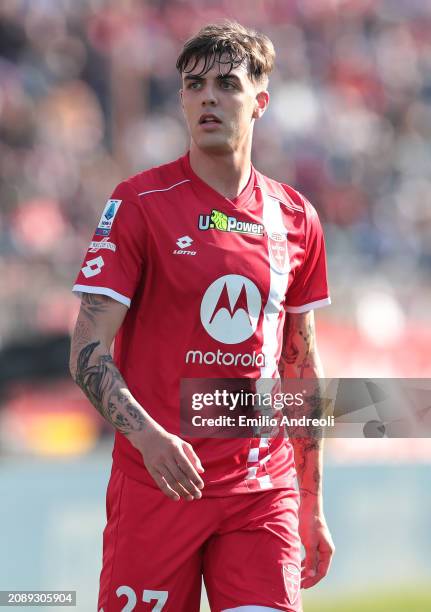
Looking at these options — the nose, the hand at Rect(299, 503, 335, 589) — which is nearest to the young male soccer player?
the nose

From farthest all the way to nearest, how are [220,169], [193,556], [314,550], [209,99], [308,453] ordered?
[308,453], [314,550], [220,169], [209,99], [193,556]

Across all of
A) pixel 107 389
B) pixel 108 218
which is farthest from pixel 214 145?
pixel 107 389

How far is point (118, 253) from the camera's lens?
3529 millimetres

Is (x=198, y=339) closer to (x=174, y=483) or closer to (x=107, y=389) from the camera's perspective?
(x=107, y=389)

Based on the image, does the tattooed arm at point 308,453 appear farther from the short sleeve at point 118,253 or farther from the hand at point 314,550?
the short sleeve at point 118,253

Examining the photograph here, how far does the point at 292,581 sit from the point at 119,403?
824mm

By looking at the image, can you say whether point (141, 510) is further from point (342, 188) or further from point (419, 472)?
point (342, 188)

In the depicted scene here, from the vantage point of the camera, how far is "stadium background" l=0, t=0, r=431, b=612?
673cm

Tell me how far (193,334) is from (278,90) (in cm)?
1104

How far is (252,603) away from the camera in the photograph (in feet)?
11.5

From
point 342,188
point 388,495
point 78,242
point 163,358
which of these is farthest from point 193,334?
point 342,188

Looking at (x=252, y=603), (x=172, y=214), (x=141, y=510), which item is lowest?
(x=252, y=603)

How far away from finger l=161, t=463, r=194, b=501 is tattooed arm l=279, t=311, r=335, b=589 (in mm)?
928

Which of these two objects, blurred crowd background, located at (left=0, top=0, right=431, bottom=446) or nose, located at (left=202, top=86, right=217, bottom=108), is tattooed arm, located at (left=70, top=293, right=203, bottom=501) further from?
blurred crowd background, located at (left=0, top=0, right=431, bottom=446)
